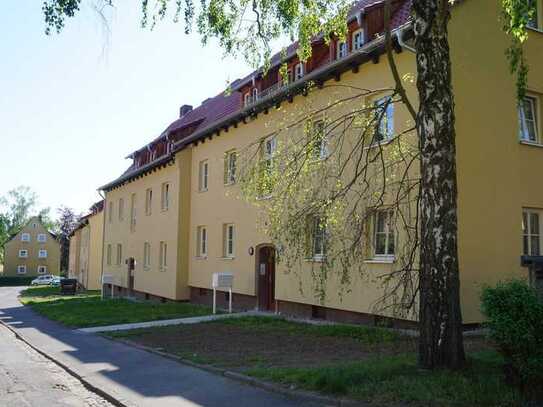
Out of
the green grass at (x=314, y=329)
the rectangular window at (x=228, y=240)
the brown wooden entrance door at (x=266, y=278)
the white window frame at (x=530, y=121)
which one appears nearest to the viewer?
the green grass at (x=314, y=329)

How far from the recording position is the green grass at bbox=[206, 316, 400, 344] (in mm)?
11960

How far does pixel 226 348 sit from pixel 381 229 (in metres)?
4.61

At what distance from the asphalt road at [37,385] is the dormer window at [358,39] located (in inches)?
408

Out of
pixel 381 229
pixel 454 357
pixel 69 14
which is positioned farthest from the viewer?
pixel 381 229

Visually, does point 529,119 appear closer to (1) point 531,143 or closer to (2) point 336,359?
(1) point 531,143

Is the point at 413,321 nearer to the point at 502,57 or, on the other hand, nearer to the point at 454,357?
the point at 454,357

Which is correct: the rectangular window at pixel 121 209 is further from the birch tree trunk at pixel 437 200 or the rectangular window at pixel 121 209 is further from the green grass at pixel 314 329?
the birch tree trunk at pixel 437 200

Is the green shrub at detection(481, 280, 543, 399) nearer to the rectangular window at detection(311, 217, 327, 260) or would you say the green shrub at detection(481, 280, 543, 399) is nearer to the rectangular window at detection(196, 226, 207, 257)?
the rectangular window at detection(311, 217, 327, 260)

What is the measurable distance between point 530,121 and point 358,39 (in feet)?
15.6

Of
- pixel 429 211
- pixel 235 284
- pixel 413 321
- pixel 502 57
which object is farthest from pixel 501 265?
pixel 235 284

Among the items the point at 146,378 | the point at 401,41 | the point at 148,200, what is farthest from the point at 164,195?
the point at 146,378

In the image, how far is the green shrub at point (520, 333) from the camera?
6551mm

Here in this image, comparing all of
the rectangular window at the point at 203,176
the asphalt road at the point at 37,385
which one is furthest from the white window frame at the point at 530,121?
the rectangular window at the point at 203,176

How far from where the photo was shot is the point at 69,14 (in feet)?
26.6
